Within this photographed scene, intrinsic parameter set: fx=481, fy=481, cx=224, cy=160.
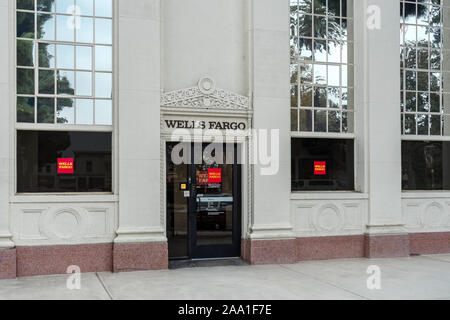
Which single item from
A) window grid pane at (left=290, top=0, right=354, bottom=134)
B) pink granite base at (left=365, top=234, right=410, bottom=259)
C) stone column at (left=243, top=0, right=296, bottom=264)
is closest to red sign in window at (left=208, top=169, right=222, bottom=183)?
stone column at (left=243, top=0, right=296, bottom=264)

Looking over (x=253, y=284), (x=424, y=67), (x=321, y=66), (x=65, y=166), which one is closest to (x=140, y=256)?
(x=65, y=166)

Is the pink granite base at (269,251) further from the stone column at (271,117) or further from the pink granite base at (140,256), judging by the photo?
the pink granite base at (140,256)

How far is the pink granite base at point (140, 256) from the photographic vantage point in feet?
28.4

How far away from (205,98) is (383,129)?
3999 mm

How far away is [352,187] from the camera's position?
10570mm

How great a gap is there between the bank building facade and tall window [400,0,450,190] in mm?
38

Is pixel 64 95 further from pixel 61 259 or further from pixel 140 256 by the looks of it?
pixel 140 256

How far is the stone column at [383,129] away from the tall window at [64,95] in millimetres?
5437

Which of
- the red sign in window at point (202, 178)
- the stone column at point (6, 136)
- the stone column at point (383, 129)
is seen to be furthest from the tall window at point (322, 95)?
the stone column at point (6, 136)

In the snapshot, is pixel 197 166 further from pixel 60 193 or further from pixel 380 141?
pixel 380 141

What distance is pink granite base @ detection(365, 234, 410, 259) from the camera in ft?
33.4

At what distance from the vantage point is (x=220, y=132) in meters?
9.56

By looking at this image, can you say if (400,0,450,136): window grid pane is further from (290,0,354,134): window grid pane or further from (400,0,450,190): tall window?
(290,0,354,134): window grid pane
